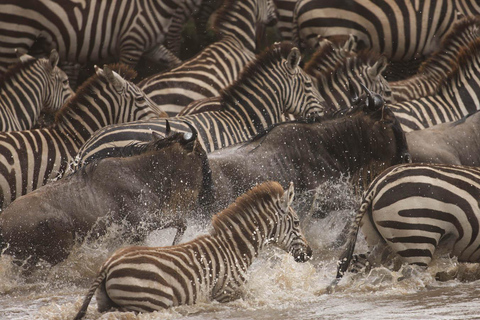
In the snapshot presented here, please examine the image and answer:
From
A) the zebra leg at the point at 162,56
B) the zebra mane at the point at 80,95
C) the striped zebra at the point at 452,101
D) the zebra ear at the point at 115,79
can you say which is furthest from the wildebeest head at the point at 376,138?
the zebra leg at the point at 162,56

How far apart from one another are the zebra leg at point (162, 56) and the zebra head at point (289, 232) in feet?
21.2

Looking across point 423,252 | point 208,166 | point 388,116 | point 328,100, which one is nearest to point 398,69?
point 328,100

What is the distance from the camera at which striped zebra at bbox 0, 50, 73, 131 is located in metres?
11.7

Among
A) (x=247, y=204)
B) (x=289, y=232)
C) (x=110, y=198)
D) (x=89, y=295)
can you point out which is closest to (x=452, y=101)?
(x=289, y=232)

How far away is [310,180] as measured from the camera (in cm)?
947

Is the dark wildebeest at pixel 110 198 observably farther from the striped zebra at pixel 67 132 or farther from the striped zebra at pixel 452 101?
the striped zebra at pixel 452 101

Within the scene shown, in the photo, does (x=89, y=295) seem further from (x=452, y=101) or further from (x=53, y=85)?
(x=452, y=101)

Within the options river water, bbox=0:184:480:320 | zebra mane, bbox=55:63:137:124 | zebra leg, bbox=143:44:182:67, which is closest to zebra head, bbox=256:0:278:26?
zebra leg, bbox=143:44:182:67

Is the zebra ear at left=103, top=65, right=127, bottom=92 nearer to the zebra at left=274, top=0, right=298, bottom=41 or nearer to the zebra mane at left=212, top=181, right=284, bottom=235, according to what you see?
the zebra mane at left=212, top=181, right=284, bottom=235

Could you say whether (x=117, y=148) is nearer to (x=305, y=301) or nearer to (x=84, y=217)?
(x=84, y=217)

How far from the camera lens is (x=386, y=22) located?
13258 millimetres

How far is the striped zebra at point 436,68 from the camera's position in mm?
12125

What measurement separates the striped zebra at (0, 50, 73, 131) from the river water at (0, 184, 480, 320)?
3579 mm

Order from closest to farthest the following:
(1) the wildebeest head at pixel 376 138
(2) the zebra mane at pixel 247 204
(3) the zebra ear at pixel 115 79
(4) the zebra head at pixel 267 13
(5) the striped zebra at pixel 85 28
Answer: (2) the zebra mane at pixel 247 204
(1) the wildebeest head at pixel 376 138
(3) the zebra ear at pixel 115 79
(5) the striped zebra at pixel 85 28
(4) the zebra head at pixel 267 13
